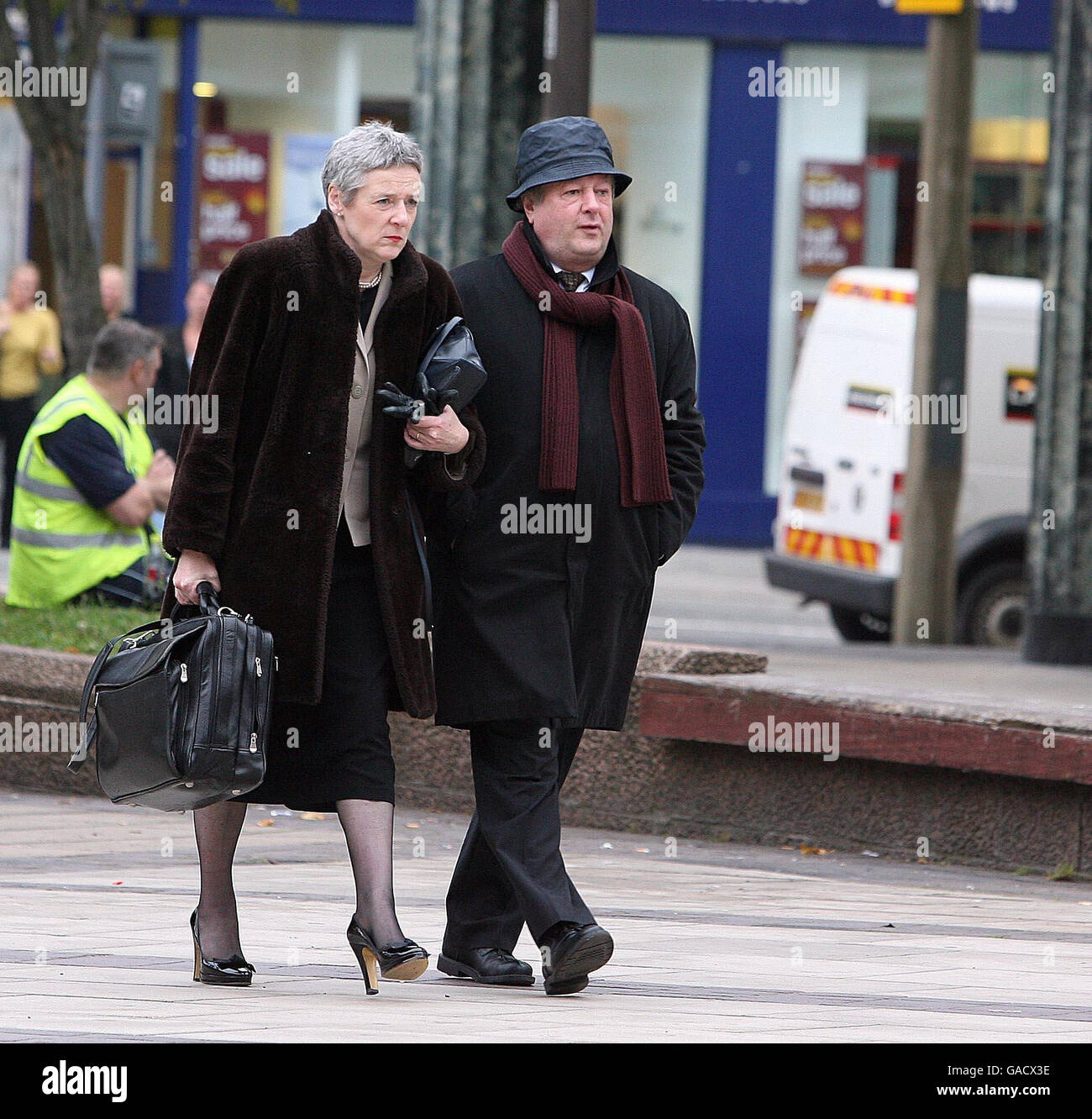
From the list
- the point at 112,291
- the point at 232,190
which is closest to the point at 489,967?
the point at 112,291

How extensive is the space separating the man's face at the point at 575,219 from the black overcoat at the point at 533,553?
50mm

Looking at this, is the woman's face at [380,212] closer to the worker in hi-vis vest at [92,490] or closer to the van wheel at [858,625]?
the worker in hi-vis vest at [92,490]

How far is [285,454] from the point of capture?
4.95m

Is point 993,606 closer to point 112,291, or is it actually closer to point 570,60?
point 112,291

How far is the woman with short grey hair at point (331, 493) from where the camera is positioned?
495cm

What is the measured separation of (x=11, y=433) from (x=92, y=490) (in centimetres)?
831

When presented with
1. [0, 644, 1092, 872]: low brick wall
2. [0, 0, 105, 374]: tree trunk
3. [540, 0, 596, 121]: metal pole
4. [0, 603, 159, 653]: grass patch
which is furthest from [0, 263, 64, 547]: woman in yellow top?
[0, 644, 1092, 872]: low brick wall

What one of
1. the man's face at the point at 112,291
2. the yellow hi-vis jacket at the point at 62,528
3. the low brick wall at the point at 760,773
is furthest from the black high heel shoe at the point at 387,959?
the man's face at the point at 112,291

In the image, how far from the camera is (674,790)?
777 cm

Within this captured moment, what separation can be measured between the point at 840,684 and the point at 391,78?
1431 centimetres

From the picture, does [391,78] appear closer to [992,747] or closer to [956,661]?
[956,661]

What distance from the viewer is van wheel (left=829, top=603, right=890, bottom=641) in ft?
46.0

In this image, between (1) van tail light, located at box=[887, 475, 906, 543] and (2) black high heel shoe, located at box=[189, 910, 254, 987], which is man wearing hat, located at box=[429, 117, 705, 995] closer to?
(2) black high heel shoe, located at box=[189, 910, 254, 987]

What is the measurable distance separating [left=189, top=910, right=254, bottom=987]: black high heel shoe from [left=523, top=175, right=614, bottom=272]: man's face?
1581 mm
